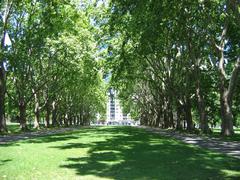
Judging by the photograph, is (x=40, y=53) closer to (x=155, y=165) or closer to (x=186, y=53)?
(x=186, y=53)

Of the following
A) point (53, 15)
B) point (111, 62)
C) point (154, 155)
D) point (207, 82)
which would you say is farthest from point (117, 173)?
point (207, 82)

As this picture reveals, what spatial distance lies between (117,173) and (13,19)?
34.6 m

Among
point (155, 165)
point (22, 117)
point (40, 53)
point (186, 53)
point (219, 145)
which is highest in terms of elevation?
point (40, 53)

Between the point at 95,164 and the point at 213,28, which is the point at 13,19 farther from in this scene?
the point at 95,164

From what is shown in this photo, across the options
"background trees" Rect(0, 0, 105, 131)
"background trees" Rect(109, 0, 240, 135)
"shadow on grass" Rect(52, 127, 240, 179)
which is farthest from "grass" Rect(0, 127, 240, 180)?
"background trees" Rect(0, 0, 105, 131)

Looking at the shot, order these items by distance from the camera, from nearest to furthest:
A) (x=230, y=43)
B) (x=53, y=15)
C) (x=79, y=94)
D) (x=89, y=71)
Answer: (x=53, y=15) → (x=230, y=43) → (x=89, y=71) → (x=79, y=94)

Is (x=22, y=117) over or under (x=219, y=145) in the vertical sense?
over

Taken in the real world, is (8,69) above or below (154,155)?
above

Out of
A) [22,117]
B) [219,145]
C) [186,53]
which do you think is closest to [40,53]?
[22,117]

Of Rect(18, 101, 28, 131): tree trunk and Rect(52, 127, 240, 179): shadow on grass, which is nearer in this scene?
Rect(52, 127, 240, 179): shadow on grass

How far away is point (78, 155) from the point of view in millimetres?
16094

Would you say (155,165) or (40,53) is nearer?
(155,165)

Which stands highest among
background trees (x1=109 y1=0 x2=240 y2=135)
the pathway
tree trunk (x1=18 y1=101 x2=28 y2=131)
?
background trees (x1=109 y1=0 x2=240 y2=135)

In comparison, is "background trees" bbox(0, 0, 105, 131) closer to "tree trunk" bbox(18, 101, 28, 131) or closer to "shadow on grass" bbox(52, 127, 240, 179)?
"tree trunk" bbox(18, 101, 28, 131)
